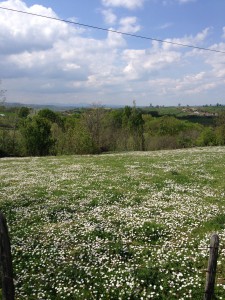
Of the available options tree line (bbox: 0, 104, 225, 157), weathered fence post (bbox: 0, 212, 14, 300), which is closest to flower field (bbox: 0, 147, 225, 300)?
weathered fence post (bbox: 0, 212, 14, 300)

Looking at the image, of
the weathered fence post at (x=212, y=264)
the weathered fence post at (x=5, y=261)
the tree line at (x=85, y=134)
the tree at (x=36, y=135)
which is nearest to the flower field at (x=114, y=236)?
the weathered fence post at (x=212, y=264)

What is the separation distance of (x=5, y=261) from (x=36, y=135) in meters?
68.6

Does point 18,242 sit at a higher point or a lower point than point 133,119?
lower

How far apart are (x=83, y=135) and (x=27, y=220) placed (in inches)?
2394

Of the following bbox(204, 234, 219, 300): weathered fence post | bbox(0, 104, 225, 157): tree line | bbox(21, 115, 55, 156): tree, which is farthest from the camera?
bbox(0, 104, 225, 157): tree line

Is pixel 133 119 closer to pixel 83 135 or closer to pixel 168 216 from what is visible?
pixel 83 135

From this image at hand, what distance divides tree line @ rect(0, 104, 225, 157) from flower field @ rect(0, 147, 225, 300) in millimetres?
48240

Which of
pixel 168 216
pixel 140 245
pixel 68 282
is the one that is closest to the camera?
pixel 68 282

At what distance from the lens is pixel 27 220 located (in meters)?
15.8

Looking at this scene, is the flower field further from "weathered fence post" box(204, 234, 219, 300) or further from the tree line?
the tree line

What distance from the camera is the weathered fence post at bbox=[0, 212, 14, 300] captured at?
22.7 feet

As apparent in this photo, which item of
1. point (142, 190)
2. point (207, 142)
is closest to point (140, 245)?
point (142, 190)

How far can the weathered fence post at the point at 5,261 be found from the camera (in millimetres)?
6910

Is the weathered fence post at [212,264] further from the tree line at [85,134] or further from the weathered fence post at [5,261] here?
the tree line at [85,134]
